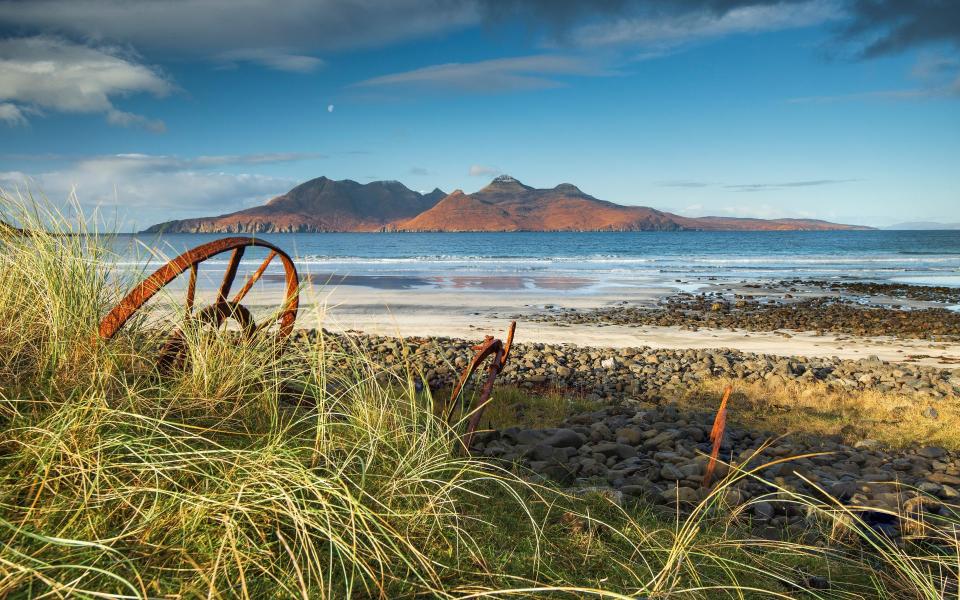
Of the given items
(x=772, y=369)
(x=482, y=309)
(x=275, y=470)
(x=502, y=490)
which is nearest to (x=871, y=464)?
(x=502, y=490)

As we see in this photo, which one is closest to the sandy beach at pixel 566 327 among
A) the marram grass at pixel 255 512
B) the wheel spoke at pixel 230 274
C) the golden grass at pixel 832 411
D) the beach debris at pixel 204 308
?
the wheel spoke at pixel 230 274

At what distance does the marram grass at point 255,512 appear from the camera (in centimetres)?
229

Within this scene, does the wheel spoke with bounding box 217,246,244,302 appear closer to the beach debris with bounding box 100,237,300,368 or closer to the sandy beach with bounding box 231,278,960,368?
the beach debris with bounding box 100,237,300,368

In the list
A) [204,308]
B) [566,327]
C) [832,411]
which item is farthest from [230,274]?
[566,327]

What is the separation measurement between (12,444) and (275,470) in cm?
129

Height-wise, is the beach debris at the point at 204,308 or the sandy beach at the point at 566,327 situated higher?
the beach debris at the point at 204,308

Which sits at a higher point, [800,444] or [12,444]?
[12,444]

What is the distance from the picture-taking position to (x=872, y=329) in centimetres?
1495

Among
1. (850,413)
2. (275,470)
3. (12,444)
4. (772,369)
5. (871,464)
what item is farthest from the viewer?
(772,369)

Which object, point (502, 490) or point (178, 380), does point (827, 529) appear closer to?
point (502, 490)

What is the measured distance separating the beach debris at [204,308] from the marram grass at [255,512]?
14cm

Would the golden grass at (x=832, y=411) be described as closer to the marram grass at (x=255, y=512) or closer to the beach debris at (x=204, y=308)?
the marram grass at (x=255, y=512)

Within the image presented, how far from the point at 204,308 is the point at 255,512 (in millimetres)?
2096

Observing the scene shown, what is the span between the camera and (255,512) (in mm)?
2443
